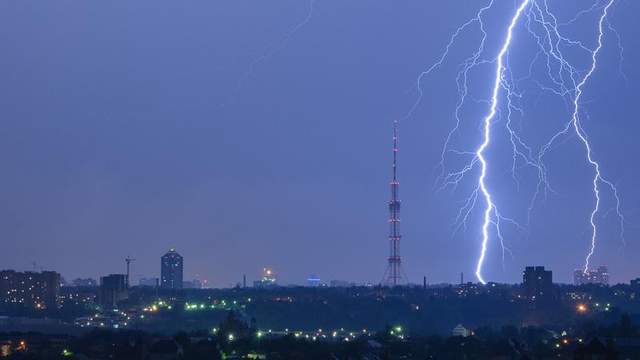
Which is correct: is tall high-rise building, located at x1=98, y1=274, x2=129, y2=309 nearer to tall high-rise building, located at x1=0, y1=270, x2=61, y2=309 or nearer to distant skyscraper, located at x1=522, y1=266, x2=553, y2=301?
tall high-rise building, located at x1=0, y1=270, x2=61, y2=309

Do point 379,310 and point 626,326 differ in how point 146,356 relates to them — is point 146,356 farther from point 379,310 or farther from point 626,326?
point 379,310

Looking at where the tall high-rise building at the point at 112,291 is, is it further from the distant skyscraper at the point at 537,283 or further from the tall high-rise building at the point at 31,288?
the distant skyscraper at the point at 537,283

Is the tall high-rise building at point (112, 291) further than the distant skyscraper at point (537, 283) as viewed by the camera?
Yes

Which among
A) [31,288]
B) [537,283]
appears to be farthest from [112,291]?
[537,283]

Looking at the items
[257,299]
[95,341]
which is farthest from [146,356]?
[257,299]

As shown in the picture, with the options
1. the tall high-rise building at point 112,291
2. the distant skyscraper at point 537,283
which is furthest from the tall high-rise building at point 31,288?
the distant skyscraper at point 537,283
